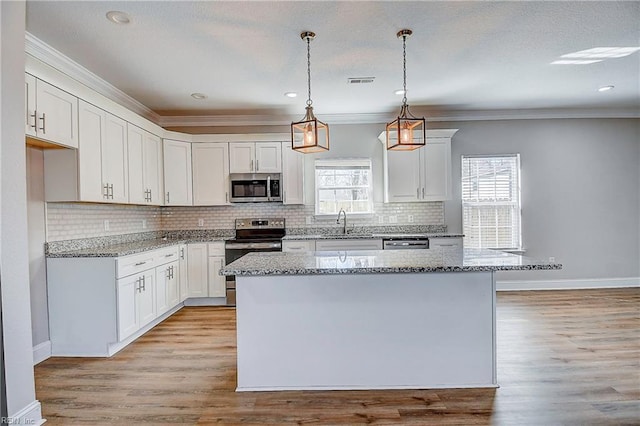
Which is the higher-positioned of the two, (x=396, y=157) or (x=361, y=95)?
(x=361, y=95)

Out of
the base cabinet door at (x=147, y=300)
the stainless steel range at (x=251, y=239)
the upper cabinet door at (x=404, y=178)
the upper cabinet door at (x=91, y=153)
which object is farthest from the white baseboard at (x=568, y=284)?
the upper cabinet door at (x=91, y=153)

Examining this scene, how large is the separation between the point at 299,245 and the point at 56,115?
9.42 feet

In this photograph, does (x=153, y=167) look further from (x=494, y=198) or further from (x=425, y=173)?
(x=494, y=198)

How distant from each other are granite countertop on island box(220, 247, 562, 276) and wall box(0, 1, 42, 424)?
1.15 metres

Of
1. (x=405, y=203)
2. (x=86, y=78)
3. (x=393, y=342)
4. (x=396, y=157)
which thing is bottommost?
(x=393, y=342)

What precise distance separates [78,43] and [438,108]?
14.2 ft

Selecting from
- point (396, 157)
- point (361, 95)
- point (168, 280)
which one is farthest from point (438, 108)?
point (168, 280)

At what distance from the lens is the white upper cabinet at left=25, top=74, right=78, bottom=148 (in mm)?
2600

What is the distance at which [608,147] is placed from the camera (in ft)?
17.8

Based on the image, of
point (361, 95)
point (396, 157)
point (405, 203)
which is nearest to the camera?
point (361, 95)

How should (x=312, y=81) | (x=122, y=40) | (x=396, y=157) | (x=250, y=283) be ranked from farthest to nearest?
(x=396, y=157), (x=312, y=81), (x=122, y=40), (x=250, y=283)

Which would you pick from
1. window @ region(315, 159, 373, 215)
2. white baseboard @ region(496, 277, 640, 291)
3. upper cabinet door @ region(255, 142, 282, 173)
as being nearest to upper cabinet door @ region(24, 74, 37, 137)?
upper cabinet door @ region(255, 142, 282, 173)

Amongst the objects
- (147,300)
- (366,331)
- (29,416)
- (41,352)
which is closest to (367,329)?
(366,331)

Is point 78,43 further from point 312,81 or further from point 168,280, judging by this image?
point 168,280
